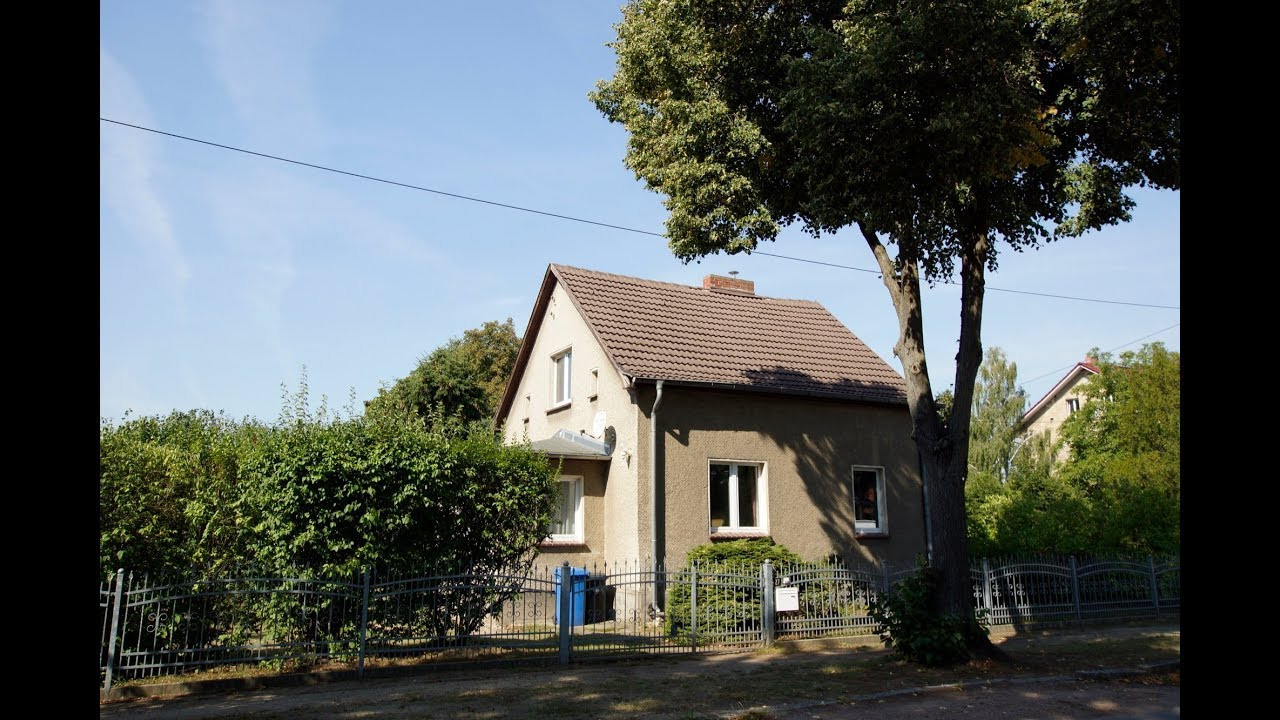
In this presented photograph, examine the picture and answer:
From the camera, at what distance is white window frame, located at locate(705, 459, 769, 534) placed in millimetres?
17578

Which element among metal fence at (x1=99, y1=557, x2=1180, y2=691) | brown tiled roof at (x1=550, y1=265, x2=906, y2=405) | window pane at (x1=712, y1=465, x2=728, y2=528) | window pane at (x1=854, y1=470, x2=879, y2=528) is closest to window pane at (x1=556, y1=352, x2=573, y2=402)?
brown tiled roof at (x1=550, y1=265, x2=906, y2=405)

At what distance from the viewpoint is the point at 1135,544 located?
20188 mm

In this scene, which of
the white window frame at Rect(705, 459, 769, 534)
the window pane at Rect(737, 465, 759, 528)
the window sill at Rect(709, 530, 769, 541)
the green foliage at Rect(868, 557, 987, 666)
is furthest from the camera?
the window pane at Rect(737, 465, 759, 528)

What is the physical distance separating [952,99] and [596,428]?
10312 mm

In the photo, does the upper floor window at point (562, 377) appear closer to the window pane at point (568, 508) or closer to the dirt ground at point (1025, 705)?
the window pane at point (568, 508)

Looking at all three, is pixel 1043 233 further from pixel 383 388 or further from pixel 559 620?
pixel 383 388

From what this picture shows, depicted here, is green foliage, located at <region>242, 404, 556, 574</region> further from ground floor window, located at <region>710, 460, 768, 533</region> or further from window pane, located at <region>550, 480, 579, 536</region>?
ground floor window, located at <region>710, 460, 768, 533</region>

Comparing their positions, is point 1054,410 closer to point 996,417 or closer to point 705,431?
point 996,417

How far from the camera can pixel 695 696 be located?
948 centimetres

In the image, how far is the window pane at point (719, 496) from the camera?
1767cm

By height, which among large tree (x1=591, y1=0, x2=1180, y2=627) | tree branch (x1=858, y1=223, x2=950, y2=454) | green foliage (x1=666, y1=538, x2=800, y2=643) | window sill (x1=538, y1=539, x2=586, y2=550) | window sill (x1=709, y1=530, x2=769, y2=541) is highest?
large tree (x1=591, y1=0, x2=1180, y2=627)

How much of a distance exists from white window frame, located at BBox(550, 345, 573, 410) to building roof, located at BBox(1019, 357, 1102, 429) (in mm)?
37565

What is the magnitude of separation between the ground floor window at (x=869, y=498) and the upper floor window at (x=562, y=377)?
695 centimetres
